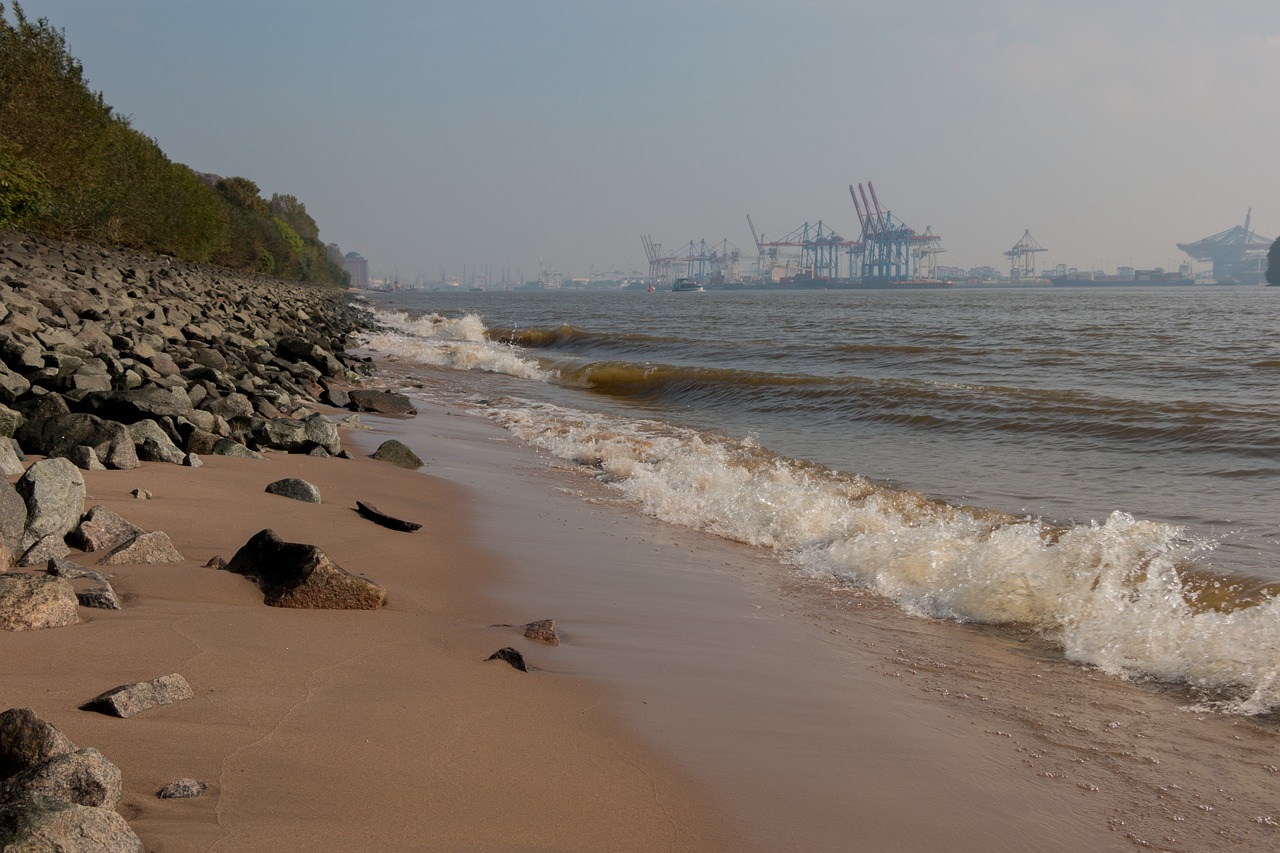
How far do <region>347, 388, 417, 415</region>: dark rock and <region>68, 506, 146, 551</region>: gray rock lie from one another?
7.06 metres

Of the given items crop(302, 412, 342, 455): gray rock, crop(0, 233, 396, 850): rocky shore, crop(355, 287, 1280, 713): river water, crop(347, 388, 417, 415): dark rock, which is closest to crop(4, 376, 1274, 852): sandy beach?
crop(0, 233, 396, 850): rocky shore

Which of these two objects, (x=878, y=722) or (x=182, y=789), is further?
(x=878, y=722)

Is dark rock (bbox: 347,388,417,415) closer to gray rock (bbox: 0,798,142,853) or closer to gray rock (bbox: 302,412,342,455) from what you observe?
gray rock (bbox: 302,412,342,455)

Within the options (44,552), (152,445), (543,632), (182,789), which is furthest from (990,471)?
(182,789)

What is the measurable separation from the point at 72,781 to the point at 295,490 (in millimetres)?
3578

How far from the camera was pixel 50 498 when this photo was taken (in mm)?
3479

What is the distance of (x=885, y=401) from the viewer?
45.4ft

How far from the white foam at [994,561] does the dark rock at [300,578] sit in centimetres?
265

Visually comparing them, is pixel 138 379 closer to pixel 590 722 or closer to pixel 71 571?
pixel 71 571

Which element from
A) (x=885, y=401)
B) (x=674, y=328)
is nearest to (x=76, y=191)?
(x=674, y=328)

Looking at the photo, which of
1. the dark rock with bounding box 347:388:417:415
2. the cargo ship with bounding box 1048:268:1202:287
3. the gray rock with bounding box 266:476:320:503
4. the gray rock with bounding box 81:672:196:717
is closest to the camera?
the gray rock with bounding box 81:672:196:717

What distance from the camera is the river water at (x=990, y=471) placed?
4.48 metres

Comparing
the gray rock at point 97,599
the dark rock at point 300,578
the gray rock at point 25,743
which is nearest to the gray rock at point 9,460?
the dark rock at point 300,578

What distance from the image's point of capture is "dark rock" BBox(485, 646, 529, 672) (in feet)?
10.3
